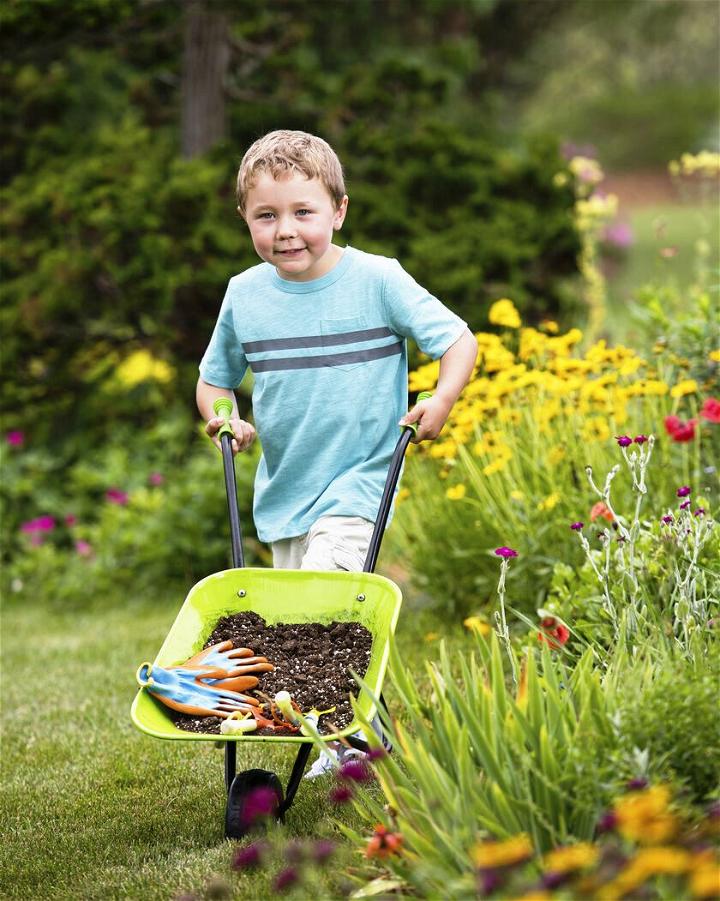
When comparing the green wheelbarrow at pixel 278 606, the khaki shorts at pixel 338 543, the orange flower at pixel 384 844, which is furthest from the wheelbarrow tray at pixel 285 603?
the orange flower at pixel 384 844

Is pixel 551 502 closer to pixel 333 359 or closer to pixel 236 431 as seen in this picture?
pixel 333 359

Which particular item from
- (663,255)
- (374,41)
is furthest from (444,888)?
(374,41)

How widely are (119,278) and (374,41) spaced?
3.87 m

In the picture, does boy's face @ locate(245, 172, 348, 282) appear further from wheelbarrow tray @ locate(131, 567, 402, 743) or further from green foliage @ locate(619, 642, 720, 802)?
green foliage @ locate(619, 642, 720, 802)

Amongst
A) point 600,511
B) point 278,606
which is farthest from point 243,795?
point 600,511

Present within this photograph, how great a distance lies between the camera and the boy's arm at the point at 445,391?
9.84 feet

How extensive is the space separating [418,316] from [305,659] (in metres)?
0.90

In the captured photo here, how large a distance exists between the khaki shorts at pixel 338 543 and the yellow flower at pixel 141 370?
13.9 feet

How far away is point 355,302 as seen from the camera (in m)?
3.21

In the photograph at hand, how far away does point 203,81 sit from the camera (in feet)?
25.0

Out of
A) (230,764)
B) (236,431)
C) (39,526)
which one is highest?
(236,431)

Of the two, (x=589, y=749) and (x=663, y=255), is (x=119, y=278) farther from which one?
(x=589, y=749)

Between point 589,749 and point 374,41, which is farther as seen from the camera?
point 374,41

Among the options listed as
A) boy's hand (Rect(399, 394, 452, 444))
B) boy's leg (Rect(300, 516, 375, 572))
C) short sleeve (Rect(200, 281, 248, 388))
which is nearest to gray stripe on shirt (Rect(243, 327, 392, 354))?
short sleeve (Rect(200, 281, 248, 388))
